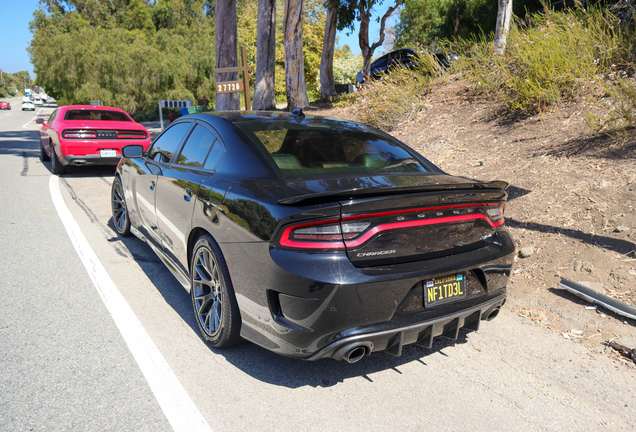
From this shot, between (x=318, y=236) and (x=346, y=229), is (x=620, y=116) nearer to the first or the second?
→ (x=346, y=229)

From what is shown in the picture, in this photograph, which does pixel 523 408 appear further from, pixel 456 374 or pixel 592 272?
pixel 592 272

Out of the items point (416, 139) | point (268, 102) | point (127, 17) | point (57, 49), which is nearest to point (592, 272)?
point (416, 139)

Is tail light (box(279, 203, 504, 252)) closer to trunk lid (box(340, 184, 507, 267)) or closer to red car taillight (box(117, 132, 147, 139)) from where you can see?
trunk lid (box(340, 184, 507, 267))

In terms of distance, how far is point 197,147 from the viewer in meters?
3.91

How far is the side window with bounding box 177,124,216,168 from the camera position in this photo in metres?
3.74

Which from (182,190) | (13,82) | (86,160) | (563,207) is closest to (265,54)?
(86,160)

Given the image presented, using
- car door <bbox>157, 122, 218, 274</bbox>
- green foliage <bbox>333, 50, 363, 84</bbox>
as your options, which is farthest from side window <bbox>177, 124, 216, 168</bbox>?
green foliage <bbox>333, 50, 363, 84</bbox>

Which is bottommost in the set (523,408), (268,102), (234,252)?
(523,408)

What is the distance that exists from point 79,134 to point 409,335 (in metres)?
9.51

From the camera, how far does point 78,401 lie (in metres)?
2.68

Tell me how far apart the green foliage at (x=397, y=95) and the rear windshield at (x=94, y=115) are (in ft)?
18.7

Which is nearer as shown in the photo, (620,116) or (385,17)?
(620,116)

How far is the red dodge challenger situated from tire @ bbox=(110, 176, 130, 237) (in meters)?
4.72

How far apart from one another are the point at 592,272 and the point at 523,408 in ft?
6.69
